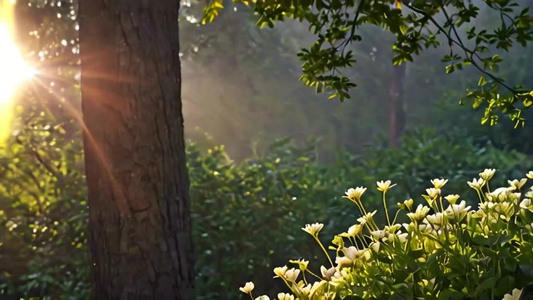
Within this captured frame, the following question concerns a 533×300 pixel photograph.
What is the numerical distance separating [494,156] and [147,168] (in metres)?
7.68

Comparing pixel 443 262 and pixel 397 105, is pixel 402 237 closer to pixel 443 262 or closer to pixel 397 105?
pixel 443 262

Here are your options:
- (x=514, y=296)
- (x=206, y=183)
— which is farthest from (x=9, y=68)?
(x=514, y=296)

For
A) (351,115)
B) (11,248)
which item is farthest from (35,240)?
(351,115)

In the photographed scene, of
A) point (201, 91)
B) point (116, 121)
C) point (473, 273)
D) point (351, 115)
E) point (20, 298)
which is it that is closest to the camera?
point (473, 273)

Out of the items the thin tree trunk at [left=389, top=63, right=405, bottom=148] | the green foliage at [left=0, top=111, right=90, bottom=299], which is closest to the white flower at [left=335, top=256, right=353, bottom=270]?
the green foliage at [left=0, top=111, right=90, bottom=299]

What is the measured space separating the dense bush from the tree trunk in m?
2.62

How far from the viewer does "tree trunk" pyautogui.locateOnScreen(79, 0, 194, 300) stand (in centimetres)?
394

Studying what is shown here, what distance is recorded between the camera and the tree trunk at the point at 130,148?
394 centimetres

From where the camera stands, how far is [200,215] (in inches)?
288

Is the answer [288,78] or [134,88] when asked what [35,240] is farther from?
[288,78]

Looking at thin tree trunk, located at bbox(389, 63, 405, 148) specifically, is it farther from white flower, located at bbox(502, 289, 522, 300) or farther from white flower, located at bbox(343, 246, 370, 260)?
white flower, located at bbox(502, 289, 522, 300)

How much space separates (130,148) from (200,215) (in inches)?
136

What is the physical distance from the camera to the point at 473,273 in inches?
89.0

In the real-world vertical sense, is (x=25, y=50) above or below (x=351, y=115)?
below
